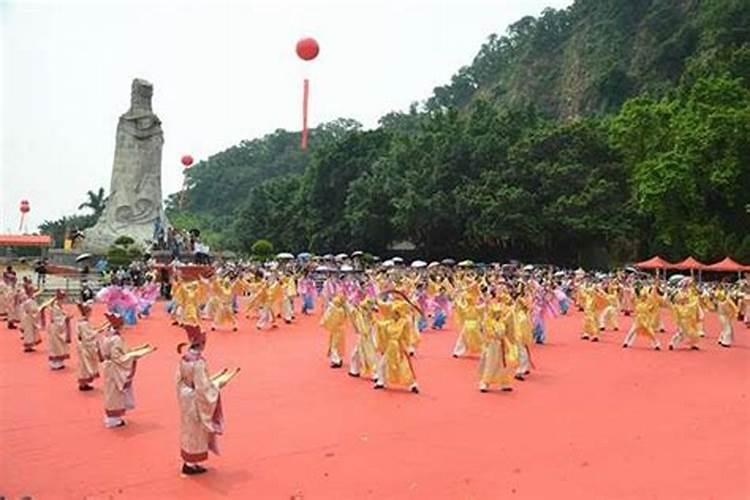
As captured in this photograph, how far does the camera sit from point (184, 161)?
170ft

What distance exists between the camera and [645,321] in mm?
18922

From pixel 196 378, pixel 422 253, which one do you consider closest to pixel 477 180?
pixel 422 253

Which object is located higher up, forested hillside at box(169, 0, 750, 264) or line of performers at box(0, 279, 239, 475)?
forested hillside at box(169, 0, 750, 264)

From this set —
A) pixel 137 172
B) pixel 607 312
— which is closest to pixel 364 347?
pixel 607 312

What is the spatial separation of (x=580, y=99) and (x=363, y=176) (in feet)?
103

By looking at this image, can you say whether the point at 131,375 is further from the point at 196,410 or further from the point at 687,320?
the point at 687,320

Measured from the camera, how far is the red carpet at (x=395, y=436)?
7.83m

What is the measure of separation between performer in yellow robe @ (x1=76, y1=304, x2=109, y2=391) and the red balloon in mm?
15533

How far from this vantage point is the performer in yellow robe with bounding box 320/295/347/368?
14773 mm

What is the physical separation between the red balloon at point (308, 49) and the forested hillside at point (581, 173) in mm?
17718

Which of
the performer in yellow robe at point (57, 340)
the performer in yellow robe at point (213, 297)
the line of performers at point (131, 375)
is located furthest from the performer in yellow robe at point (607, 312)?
the line of performers at point (131, 375)

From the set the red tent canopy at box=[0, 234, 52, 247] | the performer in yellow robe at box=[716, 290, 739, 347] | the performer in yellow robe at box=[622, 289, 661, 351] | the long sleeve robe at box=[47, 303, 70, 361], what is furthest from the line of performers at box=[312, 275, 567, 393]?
the red tent canopy at box=[0, 234, 52, 247]

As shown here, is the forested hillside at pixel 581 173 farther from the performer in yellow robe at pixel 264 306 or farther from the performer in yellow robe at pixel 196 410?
the performer in yellow robe at pixel 196 410

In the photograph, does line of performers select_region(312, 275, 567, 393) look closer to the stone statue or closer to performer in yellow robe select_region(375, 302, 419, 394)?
performer in yellow robe select_region(375, 302, 419, 394)
